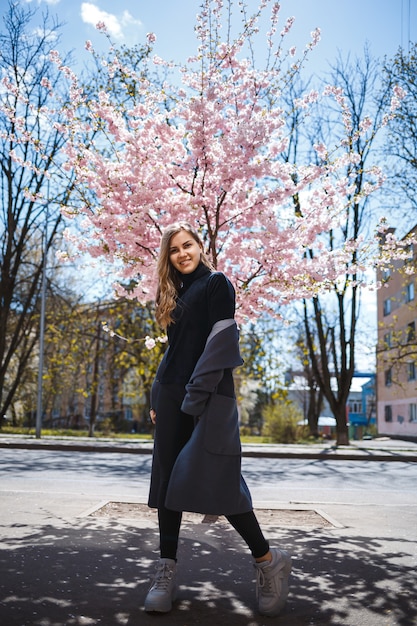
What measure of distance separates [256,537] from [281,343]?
108 feet

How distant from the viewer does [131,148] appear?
324 inches

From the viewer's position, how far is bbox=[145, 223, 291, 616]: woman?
3.19 m

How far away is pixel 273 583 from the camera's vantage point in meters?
3.23

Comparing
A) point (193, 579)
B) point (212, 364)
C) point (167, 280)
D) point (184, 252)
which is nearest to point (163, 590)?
point (193, 579)

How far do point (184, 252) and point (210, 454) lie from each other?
1.20 m

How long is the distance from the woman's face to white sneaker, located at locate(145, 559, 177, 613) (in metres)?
1.61

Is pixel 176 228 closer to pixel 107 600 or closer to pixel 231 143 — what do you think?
pixel 107 600

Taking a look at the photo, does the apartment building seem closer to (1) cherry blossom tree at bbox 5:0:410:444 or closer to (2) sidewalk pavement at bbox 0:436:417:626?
(1) cherry blossom tree at bbox 5:0:410:444

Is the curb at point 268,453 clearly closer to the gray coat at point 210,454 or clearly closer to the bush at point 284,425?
the bush at point 284,425

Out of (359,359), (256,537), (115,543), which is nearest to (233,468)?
Result: (256,537)

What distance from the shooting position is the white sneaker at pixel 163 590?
3.11 metres

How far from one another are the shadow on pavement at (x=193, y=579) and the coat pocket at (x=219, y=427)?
787 millimetres

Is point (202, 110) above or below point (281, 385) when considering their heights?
above

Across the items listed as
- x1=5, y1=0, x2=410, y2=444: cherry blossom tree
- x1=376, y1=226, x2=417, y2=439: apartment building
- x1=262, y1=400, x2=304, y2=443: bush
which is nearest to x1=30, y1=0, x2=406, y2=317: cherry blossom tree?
x1=5, y1=0, x2=410, y2=444: cherry blossom tree
